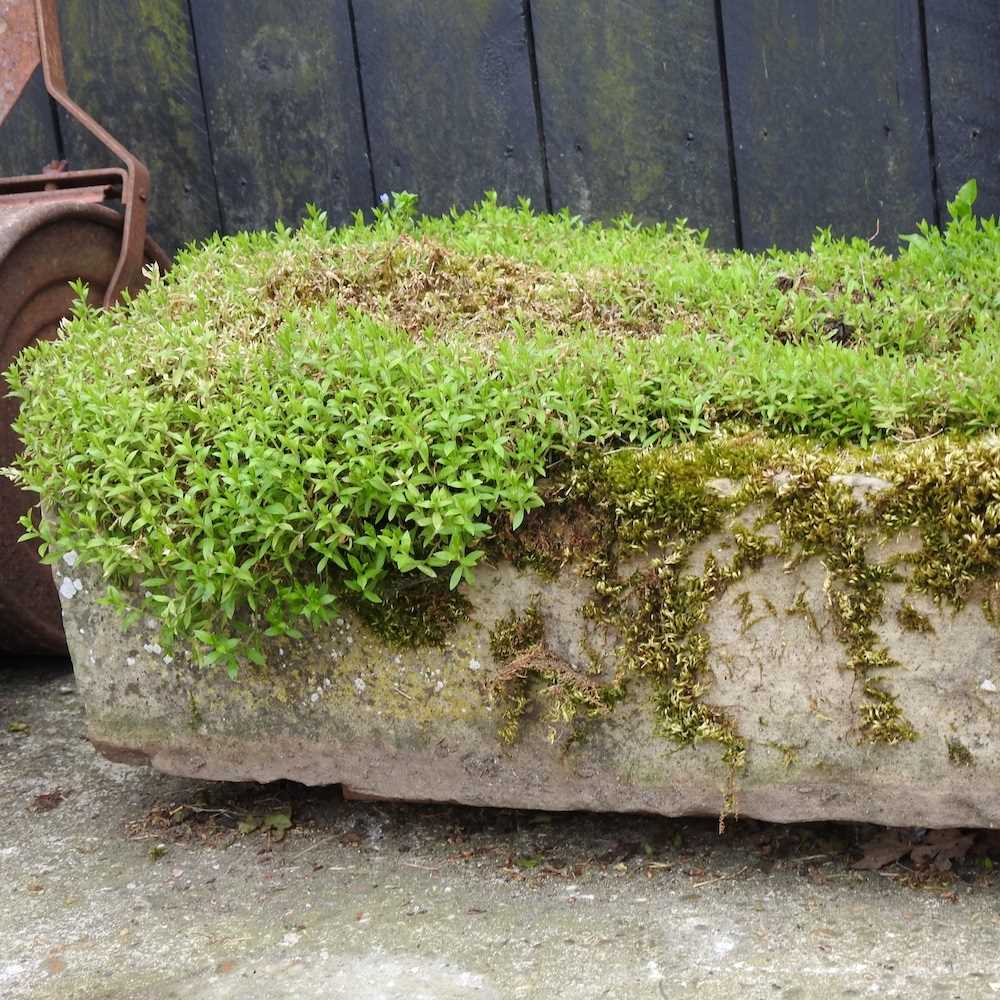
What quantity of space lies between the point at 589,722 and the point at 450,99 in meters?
2.39

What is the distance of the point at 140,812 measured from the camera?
2.85m

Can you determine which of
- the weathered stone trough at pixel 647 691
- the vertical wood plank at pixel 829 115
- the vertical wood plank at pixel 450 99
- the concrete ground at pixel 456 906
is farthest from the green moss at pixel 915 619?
the vertical wood plank at pixel 450 99

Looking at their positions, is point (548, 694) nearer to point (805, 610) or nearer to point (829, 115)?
point (805, 610)

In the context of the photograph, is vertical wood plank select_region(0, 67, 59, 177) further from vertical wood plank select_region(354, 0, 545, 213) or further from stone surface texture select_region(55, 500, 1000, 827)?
stone surface texture select_region(55, 500, 1000, 827)

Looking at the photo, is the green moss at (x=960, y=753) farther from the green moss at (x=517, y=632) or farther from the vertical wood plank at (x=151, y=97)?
the vertical wood plank at (x=151, y=97)

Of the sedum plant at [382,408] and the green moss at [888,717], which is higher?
the sedum plant at [382,408]

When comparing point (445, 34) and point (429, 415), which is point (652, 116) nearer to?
point (445, 34)

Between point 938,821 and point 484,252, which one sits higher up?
point 484,252

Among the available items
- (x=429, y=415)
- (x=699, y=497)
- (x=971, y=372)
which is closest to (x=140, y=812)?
(x=429, y=415)

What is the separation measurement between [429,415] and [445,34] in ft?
6.95

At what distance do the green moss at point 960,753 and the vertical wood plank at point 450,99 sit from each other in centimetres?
241

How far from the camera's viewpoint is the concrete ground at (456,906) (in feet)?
6.88

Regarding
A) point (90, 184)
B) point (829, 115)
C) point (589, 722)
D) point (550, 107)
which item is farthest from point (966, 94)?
point (90, 184)

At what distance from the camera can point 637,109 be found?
3.94 metres
